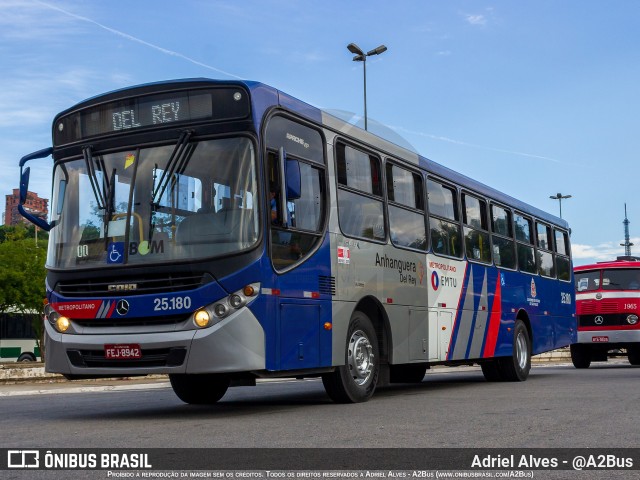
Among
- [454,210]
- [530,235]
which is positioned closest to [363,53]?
[530,235]

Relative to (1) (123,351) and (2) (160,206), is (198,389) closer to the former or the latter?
(1) (123,351)

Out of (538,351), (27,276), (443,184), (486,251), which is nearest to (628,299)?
(538,351)

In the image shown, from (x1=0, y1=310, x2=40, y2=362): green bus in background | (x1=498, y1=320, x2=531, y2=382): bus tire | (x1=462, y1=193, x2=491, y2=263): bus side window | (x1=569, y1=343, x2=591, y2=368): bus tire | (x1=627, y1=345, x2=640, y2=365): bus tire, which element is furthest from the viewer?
(x1=0, y1=310, x2=40, y2=362): green bus in background

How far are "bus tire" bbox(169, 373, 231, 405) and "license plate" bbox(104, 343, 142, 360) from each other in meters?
2.52

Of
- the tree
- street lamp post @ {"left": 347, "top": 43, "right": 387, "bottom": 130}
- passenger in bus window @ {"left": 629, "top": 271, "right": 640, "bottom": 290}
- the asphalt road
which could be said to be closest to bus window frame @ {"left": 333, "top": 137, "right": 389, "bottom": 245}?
the asphalt road

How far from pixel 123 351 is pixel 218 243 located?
1.42m

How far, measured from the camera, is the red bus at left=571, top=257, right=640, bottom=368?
2358cm

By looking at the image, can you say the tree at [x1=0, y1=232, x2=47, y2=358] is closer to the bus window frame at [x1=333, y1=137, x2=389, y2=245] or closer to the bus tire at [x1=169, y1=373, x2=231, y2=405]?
the bus tire at [x1=169, y1=373, x2=231, y2=405]

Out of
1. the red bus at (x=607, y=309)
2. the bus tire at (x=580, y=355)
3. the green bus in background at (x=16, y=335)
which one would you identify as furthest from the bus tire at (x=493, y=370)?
the green bus in background at (x=16, y=335)

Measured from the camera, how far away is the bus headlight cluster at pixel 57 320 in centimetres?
1015

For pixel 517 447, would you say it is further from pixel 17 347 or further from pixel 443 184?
pixel 17 347

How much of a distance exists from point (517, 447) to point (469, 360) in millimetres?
8265

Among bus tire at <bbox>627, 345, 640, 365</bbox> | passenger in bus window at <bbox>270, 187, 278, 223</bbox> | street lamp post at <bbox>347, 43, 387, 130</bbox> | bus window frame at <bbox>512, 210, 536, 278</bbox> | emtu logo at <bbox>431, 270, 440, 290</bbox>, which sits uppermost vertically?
street lamp post at <bbox>347, 43, 387, 130</bbox>

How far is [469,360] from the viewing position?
15.4 m
